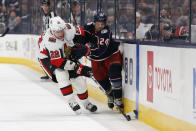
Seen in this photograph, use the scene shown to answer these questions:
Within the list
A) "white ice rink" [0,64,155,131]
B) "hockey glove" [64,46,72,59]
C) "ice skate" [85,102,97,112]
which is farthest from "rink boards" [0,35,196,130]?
"hockey glove" [64,46,72,59]

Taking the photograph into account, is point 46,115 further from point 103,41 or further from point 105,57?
point 103,41

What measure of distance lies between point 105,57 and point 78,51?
0.36 meters

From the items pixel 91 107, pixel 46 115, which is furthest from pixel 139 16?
pixel 46 115

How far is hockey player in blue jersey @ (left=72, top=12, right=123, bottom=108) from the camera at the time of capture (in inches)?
269

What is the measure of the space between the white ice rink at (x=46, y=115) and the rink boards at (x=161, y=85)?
A: 9.5 inches

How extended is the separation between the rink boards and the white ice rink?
24cm

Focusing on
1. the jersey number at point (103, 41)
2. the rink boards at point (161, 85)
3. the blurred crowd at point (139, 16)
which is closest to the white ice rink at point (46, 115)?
the rink boards at point (161, 85)

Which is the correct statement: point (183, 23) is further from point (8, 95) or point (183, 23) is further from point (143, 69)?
point (8, 95)

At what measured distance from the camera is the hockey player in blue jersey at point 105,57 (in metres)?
6.84

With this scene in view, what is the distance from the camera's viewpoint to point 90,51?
7.11m

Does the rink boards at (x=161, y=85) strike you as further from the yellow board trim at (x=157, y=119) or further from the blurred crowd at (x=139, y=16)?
the blurred crowd at (x=139, y=16)

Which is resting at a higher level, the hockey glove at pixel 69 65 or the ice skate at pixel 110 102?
the hockey glove at pixel 69 65

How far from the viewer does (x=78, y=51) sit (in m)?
6.96

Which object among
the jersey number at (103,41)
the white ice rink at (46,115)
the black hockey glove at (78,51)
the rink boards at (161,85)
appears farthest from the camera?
the black hockey glove at (78,51)
